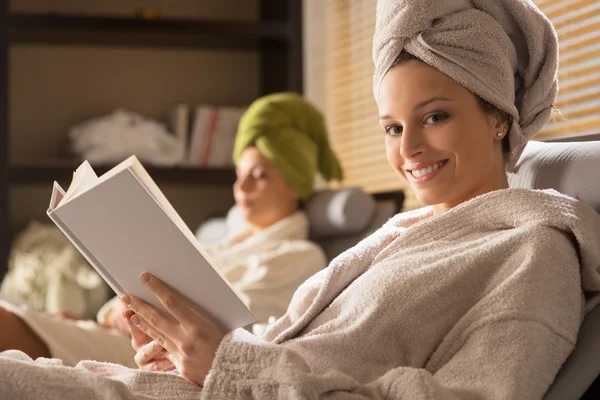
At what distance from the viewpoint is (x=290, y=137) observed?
323 cm

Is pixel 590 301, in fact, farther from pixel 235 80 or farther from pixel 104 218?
pixel 235 80

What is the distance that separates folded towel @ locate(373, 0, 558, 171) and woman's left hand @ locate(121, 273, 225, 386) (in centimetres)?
55

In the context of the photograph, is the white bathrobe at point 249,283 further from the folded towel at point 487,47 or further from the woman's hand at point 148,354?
the folded towel at point 487,47

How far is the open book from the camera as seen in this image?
123cm

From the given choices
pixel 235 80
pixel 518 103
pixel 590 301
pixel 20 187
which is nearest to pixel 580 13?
pixel 518 103

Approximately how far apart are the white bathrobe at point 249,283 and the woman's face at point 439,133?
0.88 m

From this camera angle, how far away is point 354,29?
161 inches

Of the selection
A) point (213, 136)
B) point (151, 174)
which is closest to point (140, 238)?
point (151, 174)

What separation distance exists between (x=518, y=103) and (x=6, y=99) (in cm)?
289

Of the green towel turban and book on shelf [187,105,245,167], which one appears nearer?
the green towel turban

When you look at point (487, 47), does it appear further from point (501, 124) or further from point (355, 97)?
point (355, 97)

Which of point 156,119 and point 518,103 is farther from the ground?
point 518,103

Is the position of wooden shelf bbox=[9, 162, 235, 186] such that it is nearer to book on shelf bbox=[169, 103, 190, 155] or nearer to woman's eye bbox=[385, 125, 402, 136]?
book on shelf bbox=[169, 103, 190, 155]

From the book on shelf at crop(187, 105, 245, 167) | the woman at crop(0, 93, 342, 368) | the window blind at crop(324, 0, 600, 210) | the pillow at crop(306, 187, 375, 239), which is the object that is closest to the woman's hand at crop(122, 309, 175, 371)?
the woman at crop(0, 93, 342, 368)
